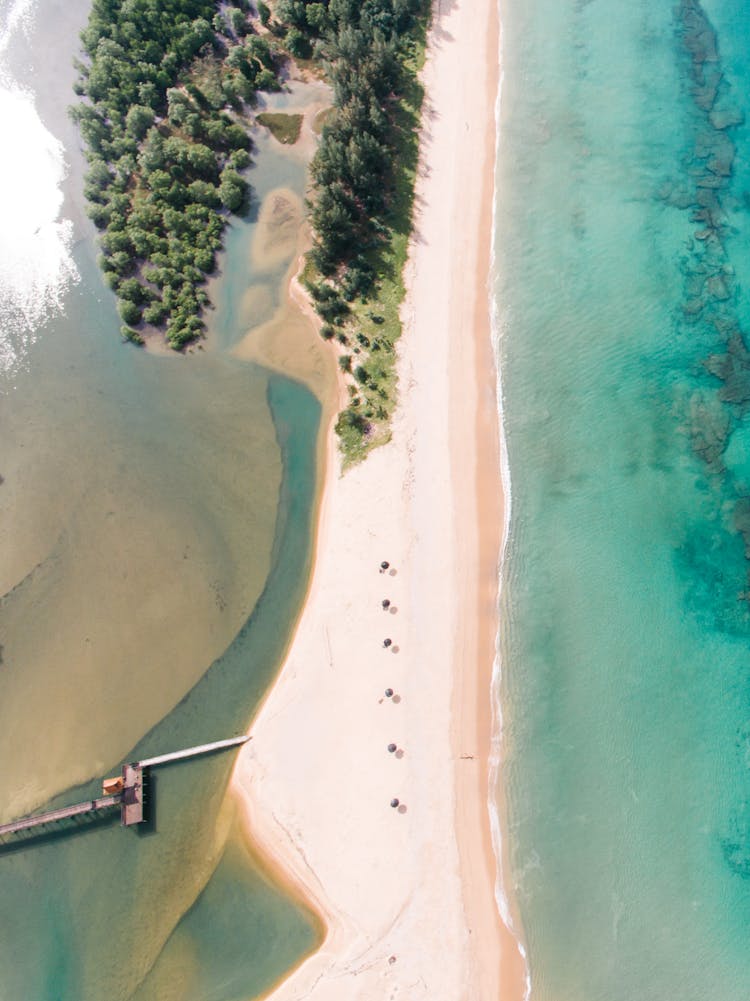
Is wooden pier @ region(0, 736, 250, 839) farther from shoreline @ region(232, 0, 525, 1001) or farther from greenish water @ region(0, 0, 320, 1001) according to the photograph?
shoreline @ region(232, 0, 525, 1001)

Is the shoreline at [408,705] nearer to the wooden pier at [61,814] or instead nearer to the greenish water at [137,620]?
the greenish water at [137,620]

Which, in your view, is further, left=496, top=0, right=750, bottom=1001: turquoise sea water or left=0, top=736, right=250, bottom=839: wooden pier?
left=0, top=736, right=250, bottom=839: wooden pier

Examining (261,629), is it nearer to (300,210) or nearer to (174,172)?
(300,210)

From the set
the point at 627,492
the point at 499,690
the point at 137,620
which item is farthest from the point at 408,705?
the point at 627,492

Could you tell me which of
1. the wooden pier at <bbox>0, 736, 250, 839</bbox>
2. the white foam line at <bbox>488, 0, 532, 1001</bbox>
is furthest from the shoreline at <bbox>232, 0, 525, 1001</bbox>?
the wooden pier at <bbox>0, 736, 250, 839</bbox>

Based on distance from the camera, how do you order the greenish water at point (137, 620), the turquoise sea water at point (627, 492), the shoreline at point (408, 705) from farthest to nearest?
1. the greenish water at point (137, 620)
2. the turquoise sea water at point (627, 492)
3. the shoreline at point (408, 705)

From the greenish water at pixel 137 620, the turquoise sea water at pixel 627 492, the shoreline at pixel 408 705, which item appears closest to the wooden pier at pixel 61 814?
the greenish water at pixel 137 620
